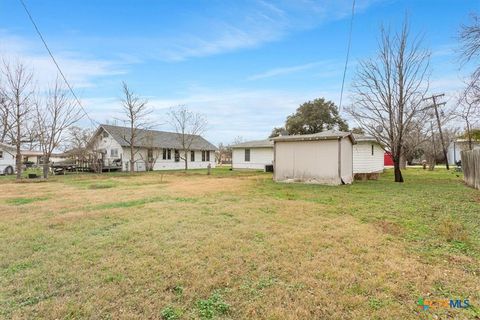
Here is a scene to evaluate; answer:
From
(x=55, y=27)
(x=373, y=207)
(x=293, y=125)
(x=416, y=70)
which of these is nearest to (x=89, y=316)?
(x=373, y=207)

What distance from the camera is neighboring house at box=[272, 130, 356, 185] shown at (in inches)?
496

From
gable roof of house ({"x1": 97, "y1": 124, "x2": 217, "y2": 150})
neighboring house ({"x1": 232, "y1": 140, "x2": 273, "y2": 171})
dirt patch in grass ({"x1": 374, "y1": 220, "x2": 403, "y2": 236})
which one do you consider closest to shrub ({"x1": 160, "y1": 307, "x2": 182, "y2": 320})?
dirt patch in grass ({"x1": 374, "y1": 220, "x2": 403, "y2": 236})

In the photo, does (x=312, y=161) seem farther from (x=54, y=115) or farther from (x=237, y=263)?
Result: (x=54, y=115)

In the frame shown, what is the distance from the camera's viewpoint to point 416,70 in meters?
13.5

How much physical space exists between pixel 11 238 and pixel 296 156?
449 inches

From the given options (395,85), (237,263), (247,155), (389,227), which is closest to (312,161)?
(395,85)

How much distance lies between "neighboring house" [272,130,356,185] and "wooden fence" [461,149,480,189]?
4.72 m

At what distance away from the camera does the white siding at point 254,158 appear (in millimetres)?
24609

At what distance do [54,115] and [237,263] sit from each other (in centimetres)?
2077

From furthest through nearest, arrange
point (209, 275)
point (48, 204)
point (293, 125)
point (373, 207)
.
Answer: point (293, 125) → point (48, 204) → point (373, 207) → point (209, 275)

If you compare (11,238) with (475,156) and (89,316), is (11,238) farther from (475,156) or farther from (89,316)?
(475,156)

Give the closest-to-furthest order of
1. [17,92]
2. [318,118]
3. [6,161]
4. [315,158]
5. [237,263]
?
[237,263], [315,158], [17,92], [6,161], [318,118]

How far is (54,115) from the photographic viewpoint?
62.1 feet

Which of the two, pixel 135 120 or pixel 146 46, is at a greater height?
pixel 146 46
